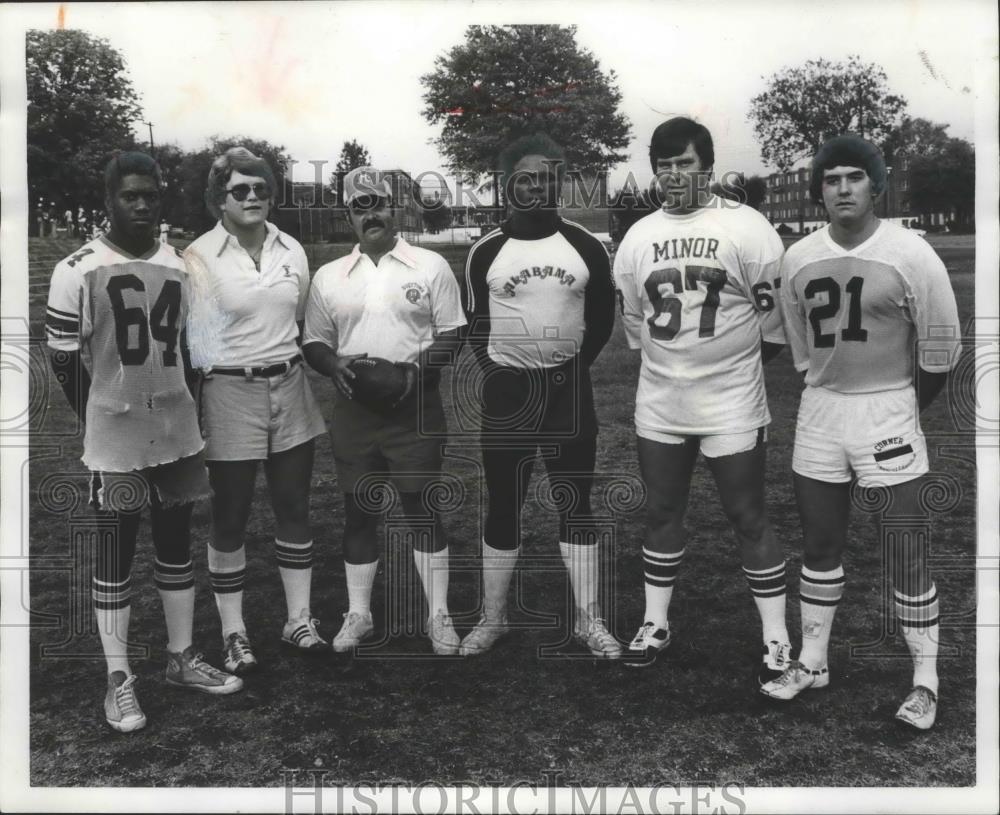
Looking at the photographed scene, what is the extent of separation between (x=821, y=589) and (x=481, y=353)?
1.66 metres

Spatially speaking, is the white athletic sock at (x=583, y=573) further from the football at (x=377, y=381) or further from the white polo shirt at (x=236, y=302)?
the white polo shirt at (x=236, y=302)

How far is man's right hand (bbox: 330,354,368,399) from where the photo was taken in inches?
158

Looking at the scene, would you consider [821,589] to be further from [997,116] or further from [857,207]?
[997,116]

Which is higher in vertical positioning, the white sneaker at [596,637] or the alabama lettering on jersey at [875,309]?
the alabama lettering on jersey at [875,309]

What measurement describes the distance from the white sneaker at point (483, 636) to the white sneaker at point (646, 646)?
55cm

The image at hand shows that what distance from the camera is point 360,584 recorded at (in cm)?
428

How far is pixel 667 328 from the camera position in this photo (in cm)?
392

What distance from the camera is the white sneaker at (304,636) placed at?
13.9 ft

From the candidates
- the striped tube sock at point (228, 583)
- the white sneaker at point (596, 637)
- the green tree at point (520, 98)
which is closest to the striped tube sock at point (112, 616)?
the striped tube sock at point (228, 583)

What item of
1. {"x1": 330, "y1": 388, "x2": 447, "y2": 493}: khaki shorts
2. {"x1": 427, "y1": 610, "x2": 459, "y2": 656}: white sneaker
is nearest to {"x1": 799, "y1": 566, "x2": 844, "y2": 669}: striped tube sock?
{"x1": 427, "y1": 610, "x2": 459, "y2": 656}: white sneaker

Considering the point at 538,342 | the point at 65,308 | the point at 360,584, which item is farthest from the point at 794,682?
the point at 65,308

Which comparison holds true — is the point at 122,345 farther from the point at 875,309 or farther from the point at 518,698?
the point at 875,309

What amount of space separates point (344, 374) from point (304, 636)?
3.82 feet

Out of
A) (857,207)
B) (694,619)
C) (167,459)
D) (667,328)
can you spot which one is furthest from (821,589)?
(167,459)
